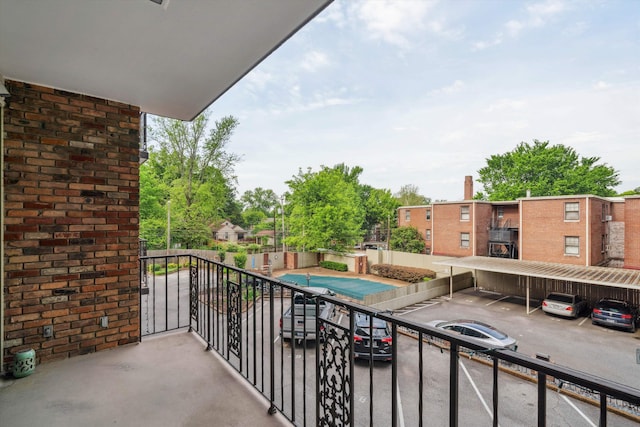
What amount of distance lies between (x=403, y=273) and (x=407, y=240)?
4660 mm

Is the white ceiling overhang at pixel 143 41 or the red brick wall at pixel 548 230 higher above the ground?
the white ceiling overhang at pixel 143 41

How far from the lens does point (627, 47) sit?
18.6 meters

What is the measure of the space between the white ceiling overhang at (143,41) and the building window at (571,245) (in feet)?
50.8

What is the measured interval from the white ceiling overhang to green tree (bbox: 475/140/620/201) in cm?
2384

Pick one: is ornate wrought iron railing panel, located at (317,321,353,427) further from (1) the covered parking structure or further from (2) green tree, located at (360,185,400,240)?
(2) green tree, located at (360,185,400,240)

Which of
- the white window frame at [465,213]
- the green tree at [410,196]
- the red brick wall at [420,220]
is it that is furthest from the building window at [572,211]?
the green tree at [410,196]

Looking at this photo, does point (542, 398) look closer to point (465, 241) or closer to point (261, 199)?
point (465, 241)

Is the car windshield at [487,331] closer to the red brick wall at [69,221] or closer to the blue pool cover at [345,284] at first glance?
the blue pool cover at [345,284]

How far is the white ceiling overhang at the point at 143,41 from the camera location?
4.52 ft

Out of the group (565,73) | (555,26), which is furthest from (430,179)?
(555,26)

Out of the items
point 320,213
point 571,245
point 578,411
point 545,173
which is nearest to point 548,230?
point 571,245

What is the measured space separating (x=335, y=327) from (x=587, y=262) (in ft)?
50.0

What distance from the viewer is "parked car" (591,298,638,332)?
8508 millimetres

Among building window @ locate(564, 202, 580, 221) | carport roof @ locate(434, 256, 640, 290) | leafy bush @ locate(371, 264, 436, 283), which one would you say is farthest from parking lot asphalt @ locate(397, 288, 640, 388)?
building window @ locate(564, 202, 580, 221)
